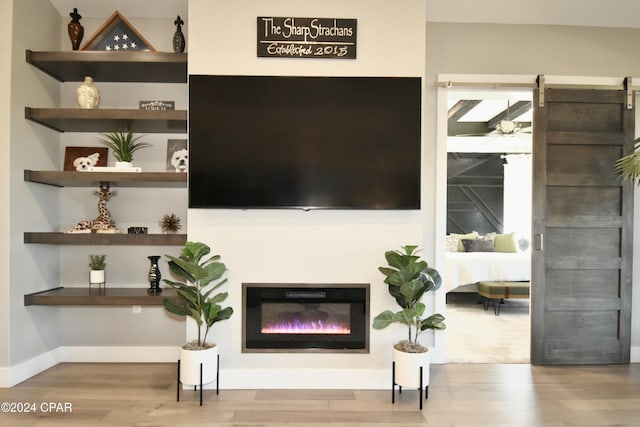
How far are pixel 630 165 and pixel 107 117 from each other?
156 inches

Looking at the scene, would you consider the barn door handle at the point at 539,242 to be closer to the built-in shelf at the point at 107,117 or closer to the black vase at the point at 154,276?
the built-in shelf at the point at 107,117

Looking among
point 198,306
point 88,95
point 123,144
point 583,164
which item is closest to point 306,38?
point 123,144

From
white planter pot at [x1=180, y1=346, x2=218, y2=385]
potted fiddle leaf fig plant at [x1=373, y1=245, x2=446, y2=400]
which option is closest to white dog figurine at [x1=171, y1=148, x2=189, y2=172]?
white planter pot at [x1=180, y1=346, x2=218, y2=385]

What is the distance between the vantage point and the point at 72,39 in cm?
310

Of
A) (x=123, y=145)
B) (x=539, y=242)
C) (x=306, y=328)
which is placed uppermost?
(x=123, y=145)

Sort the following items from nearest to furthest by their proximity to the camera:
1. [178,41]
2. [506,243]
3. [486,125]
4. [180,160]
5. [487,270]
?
[178,41] → [180,160] → [487,270] → [506,243] → [486,125]

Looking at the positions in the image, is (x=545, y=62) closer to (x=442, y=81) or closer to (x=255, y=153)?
(x=442, y=81)

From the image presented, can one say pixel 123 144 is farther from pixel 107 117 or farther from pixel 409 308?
pixel 409 308

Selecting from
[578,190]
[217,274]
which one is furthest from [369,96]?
[578,190]

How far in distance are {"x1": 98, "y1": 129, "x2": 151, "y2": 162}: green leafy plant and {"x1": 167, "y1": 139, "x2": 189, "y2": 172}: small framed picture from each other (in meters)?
0.21

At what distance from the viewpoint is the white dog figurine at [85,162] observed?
3.22m

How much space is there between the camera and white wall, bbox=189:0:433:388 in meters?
2.83

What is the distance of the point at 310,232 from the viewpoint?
286cm

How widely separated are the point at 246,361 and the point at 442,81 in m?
2.70
